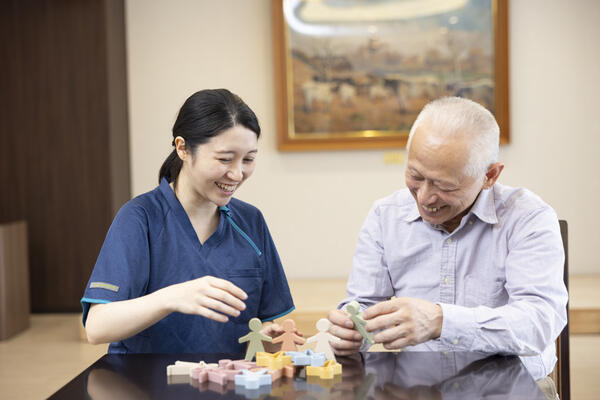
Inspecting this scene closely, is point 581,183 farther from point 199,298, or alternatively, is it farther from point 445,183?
point 199,298

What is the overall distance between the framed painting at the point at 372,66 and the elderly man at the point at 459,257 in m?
2.89

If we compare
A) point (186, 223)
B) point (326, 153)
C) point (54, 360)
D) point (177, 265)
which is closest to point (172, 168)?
point (186, 223)

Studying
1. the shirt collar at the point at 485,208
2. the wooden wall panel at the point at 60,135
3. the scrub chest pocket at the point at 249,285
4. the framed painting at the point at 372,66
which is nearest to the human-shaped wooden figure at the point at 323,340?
the scrub chest pocket at the point at 249,285

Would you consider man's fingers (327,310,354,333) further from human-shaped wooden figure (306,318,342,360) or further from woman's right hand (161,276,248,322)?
woman's right hand (161,276,248,322)

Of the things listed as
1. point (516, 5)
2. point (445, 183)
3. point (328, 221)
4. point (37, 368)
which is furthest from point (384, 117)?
point (445, 183)

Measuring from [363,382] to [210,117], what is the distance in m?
0.87

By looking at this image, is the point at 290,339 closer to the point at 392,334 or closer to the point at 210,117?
the point at 392,334

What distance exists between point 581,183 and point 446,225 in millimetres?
3317

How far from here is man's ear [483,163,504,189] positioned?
177 cm

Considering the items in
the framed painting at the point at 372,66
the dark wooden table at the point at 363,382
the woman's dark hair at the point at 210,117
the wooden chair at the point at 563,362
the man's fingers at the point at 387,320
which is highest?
the framed painting at the point at 372,66

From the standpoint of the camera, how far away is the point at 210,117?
Result: 1.83m

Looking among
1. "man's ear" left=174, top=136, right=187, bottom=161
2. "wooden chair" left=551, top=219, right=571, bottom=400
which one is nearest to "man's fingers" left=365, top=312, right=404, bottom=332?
"wooden chair" left=551, top=219, right=571, bottom=400

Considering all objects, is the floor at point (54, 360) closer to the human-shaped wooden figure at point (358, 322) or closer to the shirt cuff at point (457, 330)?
the shirt cuff at point (457, 330)

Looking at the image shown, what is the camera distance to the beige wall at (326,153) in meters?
4.76
